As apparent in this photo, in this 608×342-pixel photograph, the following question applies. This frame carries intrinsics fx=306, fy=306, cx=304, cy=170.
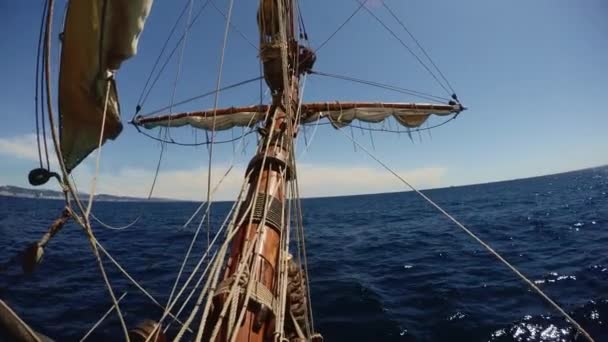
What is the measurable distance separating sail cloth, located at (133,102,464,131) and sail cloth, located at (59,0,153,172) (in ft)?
20.7

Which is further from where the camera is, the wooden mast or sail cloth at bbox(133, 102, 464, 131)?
sail cloth at bbox(133, 102, 464, 131)

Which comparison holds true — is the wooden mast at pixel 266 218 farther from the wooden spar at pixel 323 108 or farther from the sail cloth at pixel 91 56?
the wooden spar at pixel 323 108

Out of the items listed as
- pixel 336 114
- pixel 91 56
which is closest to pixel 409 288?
pixel 336 114

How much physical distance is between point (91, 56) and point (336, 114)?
733cm

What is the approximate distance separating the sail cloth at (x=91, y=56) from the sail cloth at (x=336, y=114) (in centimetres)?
631

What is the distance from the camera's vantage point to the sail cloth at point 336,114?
8375mm

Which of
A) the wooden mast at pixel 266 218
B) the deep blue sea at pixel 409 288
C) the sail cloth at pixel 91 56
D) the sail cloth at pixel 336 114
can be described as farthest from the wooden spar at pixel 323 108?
the sail cloth at pixel 91 56

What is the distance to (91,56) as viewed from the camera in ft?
5.65

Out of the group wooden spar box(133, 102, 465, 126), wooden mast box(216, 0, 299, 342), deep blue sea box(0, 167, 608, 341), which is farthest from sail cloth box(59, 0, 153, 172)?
wooden spar box(133, 102, 465, 126)

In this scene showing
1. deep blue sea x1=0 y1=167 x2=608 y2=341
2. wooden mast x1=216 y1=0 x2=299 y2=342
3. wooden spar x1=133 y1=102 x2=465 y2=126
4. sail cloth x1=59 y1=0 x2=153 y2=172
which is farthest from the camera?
wooden spar x1=133 y1=102 x2=465 y2=126

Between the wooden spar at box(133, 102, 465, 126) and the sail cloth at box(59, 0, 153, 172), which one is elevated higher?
the wooden spar at box(133, 102, 465, 126)

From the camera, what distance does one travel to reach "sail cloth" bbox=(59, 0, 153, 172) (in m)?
1.65

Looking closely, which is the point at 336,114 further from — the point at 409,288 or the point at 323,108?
the point at 409,288

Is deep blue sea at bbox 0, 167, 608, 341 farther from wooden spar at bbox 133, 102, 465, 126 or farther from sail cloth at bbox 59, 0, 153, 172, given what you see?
wooden spar at bbox 133, 102, 465, 126
